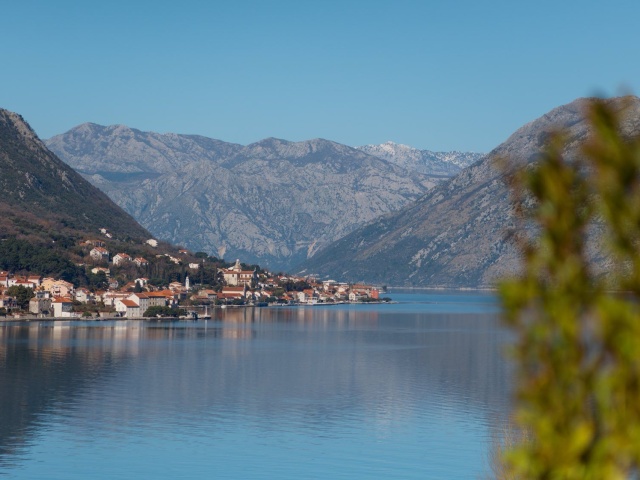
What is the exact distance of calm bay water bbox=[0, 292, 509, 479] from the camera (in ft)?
111

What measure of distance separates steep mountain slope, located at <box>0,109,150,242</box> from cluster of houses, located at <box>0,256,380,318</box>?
1540cm

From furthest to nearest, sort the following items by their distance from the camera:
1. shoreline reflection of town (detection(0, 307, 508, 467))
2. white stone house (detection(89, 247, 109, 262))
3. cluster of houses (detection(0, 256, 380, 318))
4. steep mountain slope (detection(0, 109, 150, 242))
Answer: steep mountain slope (detection(0, 109, 150, 242)), white stone house (detection(89, 247, 109, 262)), cluster of houses (detection(0, 256, 380, 318)), shoreline reflection of town (detection(0, 307, 508, 467))

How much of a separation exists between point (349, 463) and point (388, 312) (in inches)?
4485

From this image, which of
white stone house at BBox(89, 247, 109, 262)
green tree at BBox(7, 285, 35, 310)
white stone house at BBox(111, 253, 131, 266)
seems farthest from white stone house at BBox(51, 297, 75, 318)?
white stone house at BBox(111, 253, 131, 266)

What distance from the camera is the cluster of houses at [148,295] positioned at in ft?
382

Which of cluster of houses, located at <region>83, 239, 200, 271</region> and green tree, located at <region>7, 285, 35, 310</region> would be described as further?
cluster of houses, located at <region>83, 239, 200, 271</region>

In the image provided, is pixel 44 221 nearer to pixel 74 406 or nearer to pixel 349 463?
pixel 74 406

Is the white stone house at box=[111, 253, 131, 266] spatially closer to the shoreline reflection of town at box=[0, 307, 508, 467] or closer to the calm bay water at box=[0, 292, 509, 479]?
the shoreline reflection of town at box=[0, 307, 508, 467]

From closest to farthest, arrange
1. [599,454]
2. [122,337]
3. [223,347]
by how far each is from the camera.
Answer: [599,454] → [223,347] → [122,337]

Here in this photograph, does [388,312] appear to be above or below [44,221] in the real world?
below

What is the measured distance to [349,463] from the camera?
111ft

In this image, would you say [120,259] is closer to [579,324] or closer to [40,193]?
[40,193]

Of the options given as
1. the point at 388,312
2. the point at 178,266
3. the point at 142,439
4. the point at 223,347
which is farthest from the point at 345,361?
the point at 178,266

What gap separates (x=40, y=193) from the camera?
17538 centimetres
